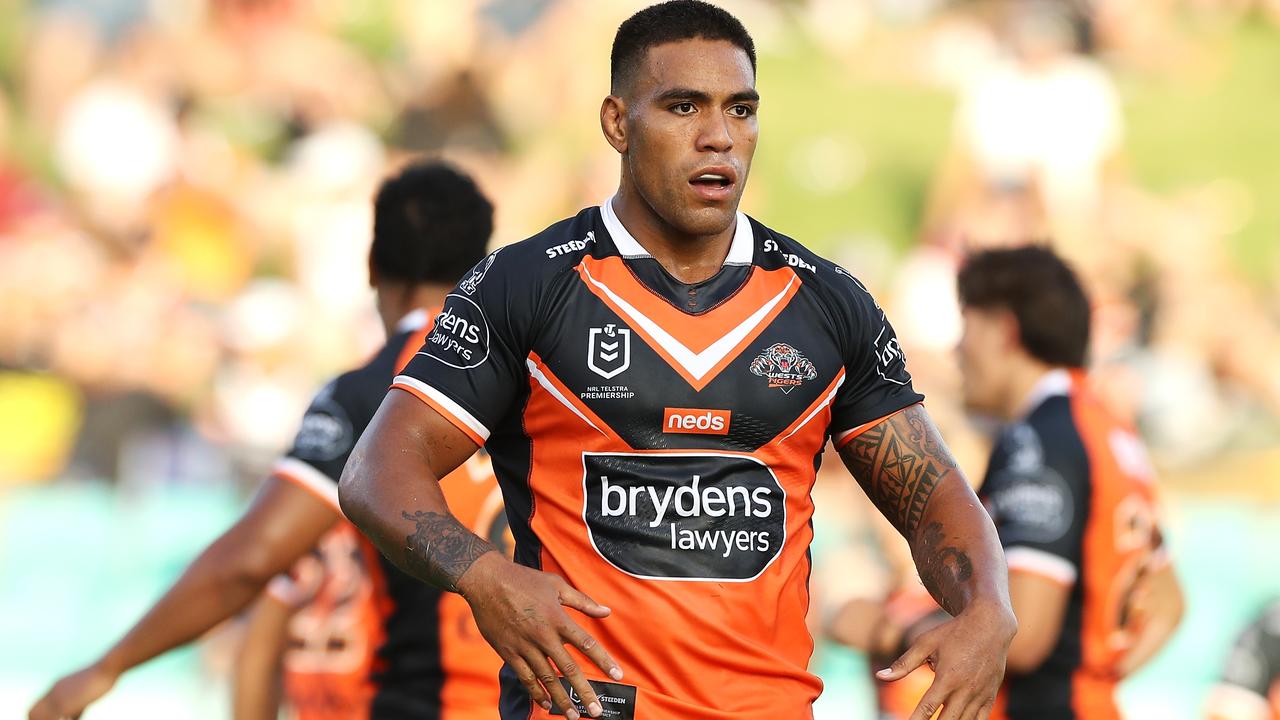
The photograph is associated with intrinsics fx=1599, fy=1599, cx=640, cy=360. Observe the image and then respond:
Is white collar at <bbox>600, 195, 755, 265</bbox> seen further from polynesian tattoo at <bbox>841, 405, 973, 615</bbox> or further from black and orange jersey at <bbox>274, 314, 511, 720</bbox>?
black and orange jersey at <bbox>274, 314, 511, 720</bbox>

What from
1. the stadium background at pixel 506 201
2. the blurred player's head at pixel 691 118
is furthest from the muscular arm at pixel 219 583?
the stadium background at pixel 506 201

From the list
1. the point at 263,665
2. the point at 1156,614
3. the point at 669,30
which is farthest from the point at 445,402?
the point at 1156,614

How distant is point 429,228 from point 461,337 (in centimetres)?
179

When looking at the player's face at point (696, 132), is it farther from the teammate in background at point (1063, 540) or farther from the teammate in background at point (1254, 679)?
the teammate in background at point (1254, 679)

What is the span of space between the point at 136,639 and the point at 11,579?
5.52 m

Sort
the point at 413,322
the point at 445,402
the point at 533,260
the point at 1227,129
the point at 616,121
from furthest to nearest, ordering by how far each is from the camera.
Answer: the point at 1227,129 → the point at 413,322 → the point at 616,121 → the point at 533,260 → the point at 445,402

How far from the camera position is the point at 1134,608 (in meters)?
5.43

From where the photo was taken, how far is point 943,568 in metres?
3.34

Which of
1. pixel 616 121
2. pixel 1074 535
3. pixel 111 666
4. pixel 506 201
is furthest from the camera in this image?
pixel 506 201

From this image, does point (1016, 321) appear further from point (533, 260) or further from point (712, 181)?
point (533, 260)

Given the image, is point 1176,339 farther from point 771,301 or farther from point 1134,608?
point 771,301

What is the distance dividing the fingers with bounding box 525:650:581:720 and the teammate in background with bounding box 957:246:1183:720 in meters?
2.39

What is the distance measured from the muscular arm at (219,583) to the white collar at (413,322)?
592 mm

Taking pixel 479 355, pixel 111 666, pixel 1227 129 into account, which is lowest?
pixel 111 666
